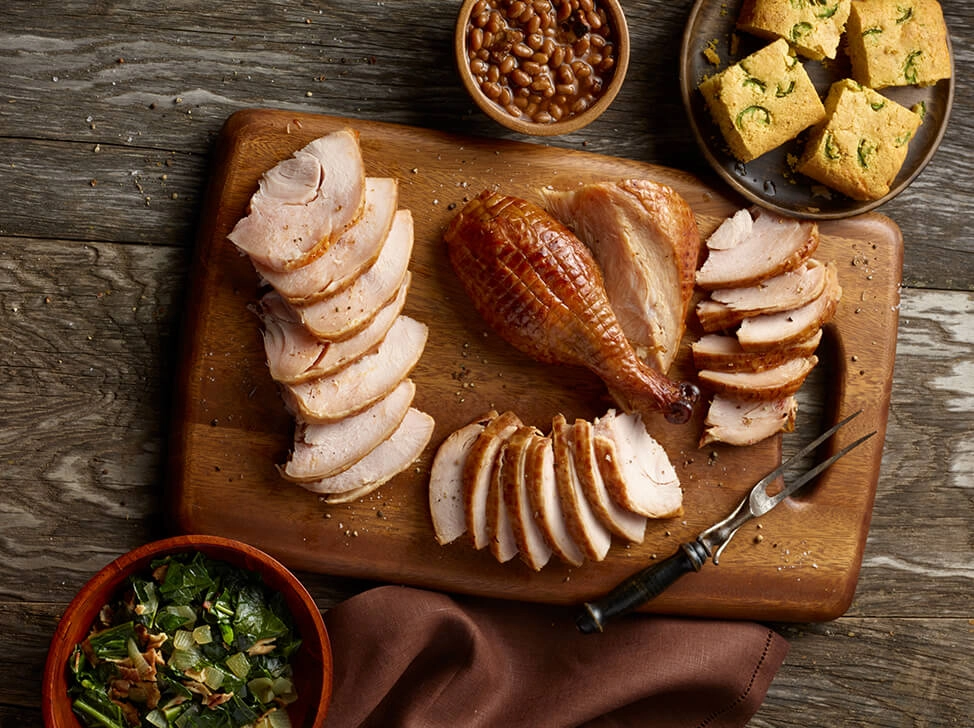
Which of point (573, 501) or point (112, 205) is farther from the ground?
point (112, 205)

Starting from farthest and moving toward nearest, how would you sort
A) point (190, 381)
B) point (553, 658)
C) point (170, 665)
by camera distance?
point (553, 658), point (190, 381), point (170, 665)

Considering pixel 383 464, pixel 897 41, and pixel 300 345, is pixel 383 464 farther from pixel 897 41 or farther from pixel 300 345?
pixel 897 41

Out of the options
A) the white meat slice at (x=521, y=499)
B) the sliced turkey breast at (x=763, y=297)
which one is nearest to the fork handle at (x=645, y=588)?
the white meat slice at (x=521, y=499)

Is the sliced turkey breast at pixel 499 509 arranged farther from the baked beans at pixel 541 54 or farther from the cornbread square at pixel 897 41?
the cornbread square at pixel 897 41

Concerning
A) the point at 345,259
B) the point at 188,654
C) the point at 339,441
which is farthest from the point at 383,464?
the point at 188,654

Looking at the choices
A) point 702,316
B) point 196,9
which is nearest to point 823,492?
point 702,316

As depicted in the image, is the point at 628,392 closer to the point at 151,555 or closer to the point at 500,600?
the point at 500,600
